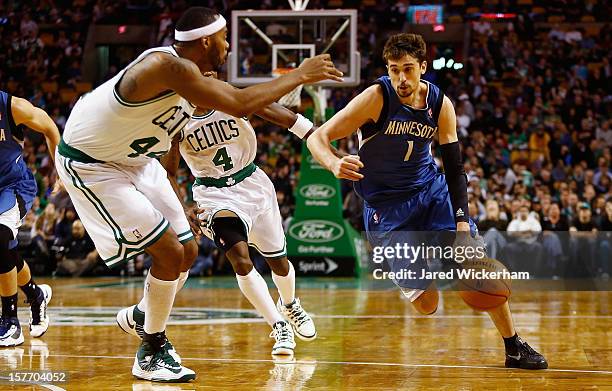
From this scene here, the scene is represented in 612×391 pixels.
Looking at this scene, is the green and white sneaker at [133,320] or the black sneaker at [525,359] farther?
the green and white sneaker at [133,320]

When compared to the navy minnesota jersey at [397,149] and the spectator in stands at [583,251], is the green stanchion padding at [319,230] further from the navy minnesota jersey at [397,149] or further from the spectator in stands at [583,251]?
the navy minnesota jersey at [397,149]

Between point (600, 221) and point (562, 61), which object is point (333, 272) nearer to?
point (600, 221)

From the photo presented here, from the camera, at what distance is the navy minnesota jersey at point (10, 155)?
7.15 metres

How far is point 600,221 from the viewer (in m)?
13.5

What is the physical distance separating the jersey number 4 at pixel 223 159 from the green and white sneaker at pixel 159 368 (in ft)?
6.27

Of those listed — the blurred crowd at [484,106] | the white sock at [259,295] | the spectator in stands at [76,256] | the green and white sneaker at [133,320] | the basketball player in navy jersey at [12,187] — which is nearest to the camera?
the green and white sneaker at [133,320]

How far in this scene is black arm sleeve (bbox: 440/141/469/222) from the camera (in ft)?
19.9

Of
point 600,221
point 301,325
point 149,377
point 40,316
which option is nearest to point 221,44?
point 149,377

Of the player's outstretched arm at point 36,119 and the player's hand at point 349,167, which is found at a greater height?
the player's hand at point 349,167

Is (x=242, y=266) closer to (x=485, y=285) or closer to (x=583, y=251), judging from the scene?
(x=485, y=285)

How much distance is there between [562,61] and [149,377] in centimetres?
1778

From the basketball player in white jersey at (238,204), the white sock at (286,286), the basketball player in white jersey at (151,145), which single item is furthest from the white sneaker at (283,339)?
the basketball player in white jersey at (151,145)

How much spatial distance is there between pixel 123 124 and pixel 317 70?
1.18 metres

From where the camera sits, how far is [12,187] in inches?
287
